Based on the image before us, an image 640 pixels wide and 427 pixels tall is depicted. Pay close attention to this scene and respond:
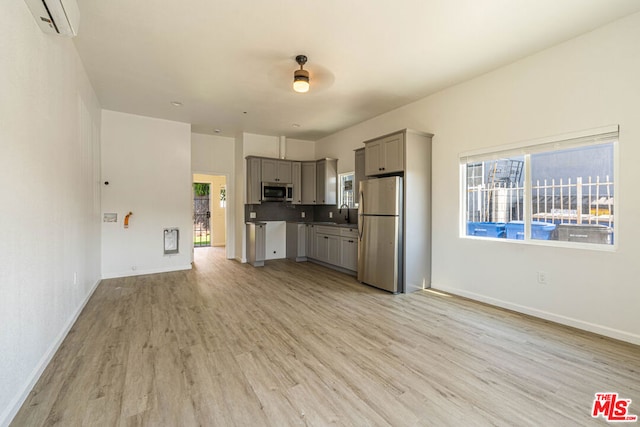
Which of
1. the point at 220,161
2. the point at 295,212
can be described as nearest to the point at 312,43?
the point at 220,161

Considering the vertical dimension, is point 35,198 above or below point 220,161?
below

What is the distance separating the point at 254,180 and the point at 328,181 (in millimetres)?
1686

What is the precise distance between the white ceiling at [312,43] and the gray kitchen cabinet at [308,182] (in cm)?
237

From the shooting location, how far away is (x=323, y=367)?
7.61 feet

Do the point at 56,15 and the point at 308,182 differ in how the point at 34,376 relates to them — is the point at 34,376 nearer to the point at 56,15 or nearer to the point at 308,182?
the point at 56,15

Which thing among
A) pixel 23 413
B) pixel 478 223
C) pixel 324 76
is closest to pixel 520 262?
pixel 478 223

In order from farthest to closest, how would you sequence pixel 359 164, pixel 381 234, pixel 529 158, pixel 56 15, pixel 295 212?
pixel 295 212, pixel 359 164, pixel 381 234, pixel 529 158, pixel 56 15

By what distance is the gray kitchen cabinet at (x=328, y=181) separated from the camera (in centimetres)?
670

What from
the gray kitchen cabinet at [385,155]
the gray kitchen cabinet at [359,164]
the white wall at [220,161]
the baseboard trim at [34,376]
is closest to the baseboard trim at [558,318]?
the gray kitchen cabinet at [385,155]

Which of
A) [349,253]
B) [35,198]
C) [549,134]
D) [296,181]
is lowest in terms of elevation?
[349,253]

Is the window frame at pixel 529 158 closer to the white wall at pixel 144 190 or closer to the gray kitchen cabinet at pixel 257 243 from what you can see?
the gray kitchen cabinet at pixel 257 243

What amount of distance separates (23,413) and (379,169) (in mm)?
4439

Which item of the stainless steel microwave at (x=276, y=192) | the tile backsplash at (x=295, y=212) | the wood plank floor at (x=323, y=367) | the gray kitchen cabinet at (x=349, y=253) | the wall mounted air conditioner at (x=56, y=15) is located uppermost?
the wall mounted air conditioner at (x=56, y=15)

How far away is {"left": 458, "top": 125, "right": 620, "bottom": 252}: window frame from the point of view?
279 cm
